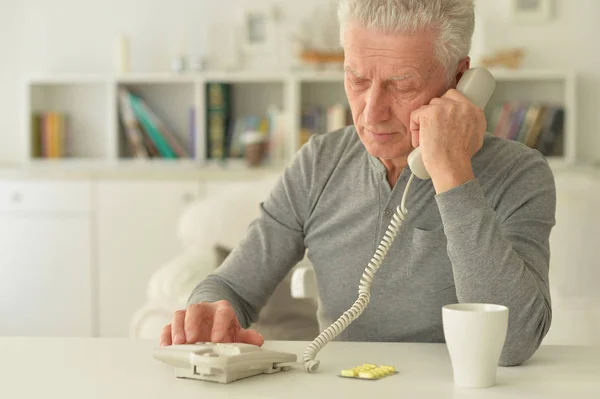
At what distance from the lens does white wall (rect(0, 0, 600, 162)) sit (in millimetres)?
4418

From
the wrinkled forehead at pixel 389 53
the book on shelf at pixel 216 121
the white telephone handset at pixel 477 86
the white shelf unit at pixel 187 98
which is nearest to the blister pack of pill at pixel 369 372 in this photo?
the white telephone handset at pixel 477 86

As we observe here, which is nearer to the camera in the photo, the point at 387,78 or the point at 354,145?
the point at 387,78

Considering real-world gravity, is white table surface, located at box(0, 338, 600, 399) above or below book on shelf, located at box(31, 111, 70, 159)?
below

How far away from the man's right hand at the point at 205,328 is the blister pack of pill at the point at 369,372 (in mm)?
234

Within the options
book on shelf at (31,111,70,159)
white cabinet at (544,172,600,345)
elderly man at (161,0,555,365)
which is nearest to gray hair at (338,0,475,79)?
elderly man at (161,0,555,365)

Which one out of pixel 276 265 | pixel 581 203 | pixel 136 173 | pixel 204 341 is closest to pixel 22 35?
pixel 136 173

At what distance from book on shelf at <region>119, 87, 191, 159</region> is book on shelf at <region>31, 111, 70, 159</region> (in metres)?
0.35

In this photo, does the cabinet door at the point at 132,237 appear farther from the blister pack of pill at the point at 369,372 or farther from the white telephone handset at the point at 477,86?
the blister pack of pill at the point at 369,372

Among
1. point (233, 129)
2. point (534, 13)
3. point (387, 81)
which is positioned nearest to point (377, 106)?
point (387, 81)

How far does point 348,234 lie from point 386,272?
111 millimetres

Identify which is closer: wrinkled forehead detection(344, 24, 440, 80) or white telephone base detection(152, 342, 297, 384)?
white telephone base detection(152, 342, 297, 384)

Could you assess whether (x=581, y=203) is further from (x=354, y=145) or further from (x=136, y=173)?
(x=136, y=173)

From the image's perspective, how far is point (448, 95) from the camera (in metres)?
1.42

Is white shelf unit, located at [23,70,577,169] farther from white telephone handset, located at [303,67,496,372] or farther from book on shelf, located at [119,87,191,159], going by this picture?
white telephone handset, located at [303,67,496,372]
